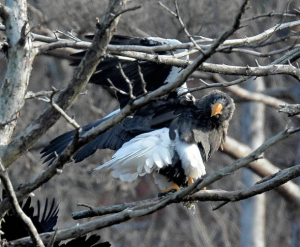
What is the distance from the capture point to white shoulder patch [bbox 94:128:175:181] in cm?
514

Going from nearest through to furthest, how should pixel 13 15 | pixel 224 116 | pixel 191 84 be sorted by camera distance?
1. pixel 13 15
2. pixel 224 116
3. pixel 191 84

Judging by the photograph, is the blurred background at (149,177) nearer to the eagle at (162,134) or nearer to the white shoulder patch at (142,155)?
the eagle at (162,134)

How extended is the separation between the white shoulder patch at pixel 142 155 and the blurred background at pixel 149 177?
371 cm

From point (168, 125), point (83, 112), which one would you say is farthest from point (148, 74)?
point (83, 112)

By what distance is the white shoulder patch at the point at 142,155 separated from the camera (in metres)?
5.14

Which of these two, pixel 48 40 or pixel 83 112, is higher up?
pixel 83 112

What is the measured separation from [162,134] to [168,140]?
0.07 m

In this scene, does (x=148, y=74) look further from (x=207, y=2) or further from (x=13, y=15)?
(x=207, y=2)

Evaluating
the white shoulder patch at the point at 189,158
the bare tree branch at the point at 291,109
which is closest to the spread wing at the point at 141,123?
the white shoulder patch at the point at 189,158

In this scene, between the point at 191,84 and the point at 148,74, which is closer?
the point at 148,74

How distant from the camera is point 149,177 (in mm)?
10789

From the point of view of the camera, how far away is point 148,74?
5270mm

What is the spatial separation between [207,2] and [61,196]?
410cm

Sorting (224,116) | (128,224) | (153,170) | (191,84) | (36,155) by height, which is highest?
(191,84)
